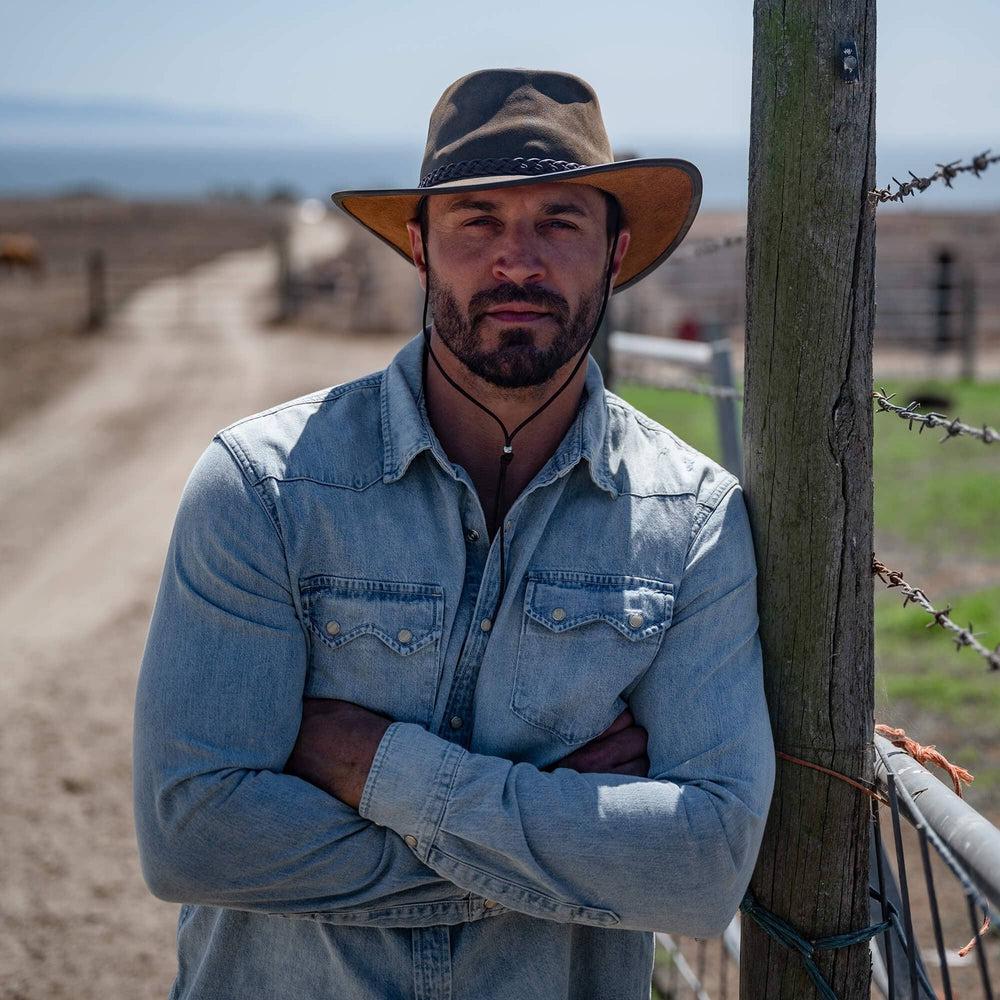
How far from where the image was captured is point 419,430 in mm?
2043

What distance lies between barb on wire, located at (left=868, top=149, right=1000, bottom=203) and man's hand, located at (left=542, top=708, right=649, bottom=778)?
0.93m

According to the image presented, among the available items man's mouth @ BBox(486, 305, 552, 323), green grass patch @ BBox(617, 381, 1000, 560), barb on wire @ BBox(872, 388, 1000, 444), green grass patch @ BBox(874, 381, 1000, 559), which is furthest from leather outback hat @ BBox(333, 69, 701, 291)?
green grass patch @ BBox(874, 381, 1000, 559)

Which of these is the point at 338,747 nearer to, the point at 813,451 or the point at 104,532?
the point at 813,451

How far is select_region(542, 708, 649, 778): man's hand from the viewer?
1923mm

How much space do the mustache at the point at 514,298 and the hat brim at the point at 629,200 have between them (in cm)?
17

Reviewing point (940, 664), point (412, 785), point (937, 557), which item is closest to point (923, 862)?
point (412, 785)

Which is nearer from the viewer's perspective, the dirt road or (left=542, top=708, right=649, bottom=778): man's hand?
(left=542, top=708, right=649, bottom=778): man's hand

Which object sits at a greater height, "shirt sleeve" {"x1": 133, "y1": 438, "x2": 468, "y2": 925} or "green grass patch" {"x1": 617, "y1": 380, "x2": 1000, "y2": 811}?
"shirt sleeve" {"x1": 133, "y1": 438, "x2": 468, "y2": 925}

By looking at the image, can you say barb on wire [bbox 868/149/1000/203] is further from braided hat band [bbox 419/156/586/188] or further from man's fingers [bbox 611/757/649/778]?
man's fingers [bbox 611/757/649/778]

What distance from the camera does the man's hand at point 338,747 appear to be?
1.86 meters

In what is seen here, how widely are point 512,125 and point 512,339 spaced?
0.36m

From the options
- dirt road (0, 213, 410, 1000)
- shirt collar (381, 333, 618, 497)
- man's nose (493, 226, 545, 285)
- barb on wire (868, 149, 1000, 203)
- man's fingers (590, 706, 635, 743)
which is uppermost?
barb on wire (868, 149, 1000, 203)

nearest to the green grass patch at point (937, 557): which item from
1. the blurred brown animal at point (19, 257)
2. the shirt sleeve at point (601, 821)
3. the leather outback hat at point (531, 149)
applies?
the shirt sleeve at point (601, 821)

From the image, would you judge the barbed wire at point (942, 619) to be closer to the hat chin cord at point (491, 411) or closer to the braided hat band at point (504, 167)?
the hat chin cord at point (491, 411)
